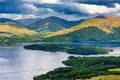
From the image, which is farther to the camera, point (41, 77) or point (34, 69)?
point (34, 69)

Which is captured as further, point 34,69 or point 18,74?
point 34,69

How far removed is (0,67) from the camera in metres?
197

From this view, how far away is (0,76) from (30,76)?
44.0 feet

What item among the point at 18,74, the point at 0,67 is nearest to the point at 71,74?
the point at 18,74

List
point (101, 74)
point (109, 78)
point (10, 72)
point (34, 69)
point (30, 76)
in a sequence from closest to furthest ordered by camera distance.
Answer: point (109, 78) → point (101, 74) → point (30, 76) → point (10, 72) → point (34, 69)

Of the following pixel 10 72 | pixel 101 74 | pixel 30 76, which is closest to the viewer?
pixel 101 74

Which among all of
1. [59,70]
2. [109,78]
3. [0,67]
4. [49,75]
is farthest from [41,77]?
[0,67]

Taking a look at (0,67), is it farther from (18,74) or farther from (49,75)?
(49,75)

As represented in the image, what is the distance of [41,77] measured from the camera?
493 feet

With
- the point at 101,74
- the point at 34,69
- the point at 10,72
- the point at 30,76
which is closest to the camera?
the point at 101,74

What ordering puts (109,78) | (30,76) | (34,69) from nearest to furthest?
(109,78) → (30,76) → (34,69)

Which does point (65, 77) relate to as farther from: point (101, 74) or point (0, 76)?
point (0, 76)

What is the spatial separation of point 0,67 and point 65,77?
60.7 meters

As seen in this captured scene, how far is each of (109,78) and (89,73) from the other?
52.1ft
